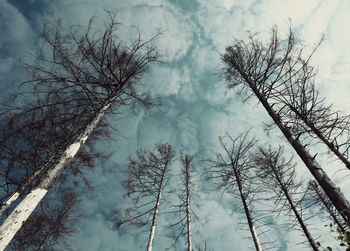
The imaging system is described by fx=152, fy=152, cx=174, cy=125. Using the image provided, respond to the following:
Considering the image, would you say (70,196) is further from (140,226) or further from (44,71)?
(44,71)

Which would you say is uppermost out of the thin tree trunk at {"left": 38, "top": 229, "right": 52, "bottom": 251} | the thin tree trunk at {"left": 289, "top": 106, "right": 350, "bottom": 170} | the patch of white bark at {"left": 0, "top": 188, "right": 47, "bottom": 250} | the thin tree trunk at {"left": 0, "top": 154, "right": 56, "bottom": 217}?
the thin tree trunk at {"left": 289, "top": 106, "right": 350, "bottom": 170}

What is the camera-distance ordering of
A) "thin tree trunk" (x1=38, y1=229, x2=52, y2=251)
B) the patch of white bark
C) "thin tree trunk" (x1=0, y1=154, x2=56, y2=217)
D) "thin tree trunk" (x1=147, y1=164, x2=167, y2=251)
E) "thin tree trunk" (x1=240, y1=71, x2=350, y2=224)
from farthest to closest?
"thin tree trunk" (x1=38, y1=229, x2=52, y2=251), "thin tree trunk" (x1=147, y1=164, x2=167, y2=251), "thin tree trunk" (x1=0, y1=154, x2=56, y2=217), "thin tree trunk" (x1=240, y1=71, x2=350, y2=224), the patch of white bark

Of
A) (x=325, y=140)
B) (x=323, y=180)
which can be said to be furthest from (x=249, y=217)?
(x=325, y=140)

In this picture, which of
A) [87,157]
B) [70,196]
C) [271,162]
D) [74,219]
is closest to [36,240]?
[74,219]

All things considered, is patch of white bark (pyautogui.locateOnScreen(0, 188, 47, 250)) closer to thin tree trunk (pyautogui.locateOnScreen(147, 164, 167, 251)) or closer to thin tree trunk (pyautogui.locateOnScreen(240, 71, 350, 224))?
thin tree trunk (pyautogui.locateOnScreen(147, 164, 167, 251))

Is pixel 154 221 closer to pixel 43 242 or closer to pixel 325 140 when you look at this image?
pixel 43 242

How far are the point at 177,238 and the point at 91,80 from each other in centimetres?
673

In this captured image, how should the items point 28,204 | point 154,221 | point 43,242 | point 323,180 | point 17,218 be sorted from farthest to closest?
1. point 43,242
2. point 154,221
3. point 323,180
4. point 28,204
5. point 17,218

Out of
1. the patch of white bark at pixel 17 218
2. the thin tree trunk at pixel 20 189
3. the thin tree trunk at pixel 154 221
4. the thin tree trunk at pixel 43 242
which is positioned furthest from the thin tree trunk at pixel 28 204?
the thin tree trunk at pixel 43 242

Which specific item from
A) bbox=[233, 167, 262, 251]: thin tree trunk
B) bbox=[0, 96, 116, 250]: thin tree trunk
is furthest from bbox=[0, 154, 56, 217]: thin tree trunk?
bbox=[233, 167, 262, 251]: thin tree trunk

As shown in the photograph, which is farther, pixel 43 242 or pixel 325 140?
pixel 43 242

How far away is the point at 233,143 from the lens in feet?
20.2

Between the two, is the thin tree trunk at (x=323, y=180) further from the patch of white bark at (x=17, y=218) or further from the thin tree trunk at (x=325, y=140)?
the patch of white bark at (x=17, y=218)

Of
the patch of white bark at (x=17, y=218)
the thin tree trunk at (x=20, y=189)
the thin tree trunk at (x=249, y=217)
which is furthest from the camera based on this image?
the thin tree trunk at (x=20, y=189)
